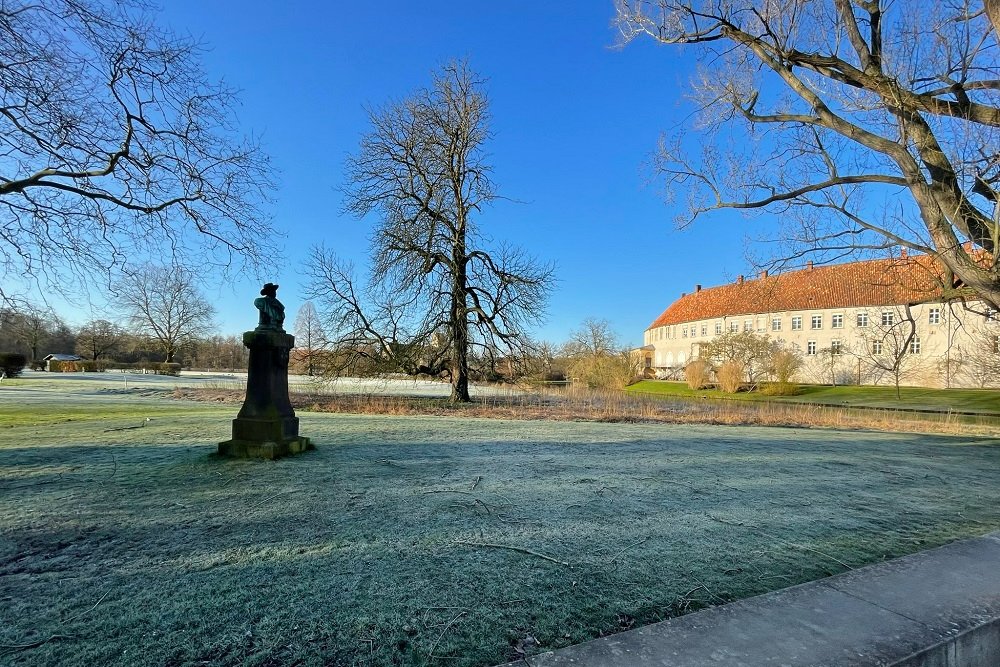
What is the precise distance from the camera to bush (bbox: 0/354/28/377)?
26.9 m

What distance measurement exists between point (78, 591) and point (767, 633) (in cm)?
352

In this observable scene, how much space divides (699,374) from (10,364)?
45660 mm

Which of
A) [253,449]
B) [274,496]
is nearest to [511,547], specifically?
[274,496]

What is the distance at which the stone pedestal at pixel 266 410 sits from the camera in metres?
6.29

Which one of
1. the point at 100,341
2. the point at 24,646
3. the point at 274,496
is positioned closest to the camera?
the point at 24,646

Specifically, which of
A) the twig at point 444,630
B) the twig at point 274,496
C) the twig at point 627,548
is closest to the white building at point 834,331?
the twig at point 627,548

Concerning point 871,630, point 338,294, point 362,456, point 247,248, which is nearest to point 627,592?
point 871,630

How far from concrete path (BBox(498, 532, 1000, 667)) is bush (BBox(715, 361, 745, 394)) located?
35.6m

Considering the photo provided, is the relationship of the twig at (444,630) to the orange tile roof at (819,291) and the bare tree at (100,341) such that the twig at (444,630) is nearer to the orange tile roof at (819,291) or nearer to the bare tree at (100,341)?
the orange tile roof at (819,291)

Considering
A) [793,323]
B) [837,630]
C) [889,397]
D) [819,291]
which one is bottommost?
[889,397]

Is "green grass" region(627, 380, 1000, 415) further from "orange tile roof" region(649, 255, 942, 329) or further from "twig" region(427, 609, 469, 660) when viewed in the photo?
"twig" region(427, 609, 469, 660)

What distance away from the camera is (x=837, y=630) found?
2.19 metres

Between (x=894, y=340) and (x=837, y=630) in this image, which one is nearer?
(x=837, y=630)

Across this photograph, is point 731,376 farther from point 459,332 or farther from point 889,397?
point 459,332
